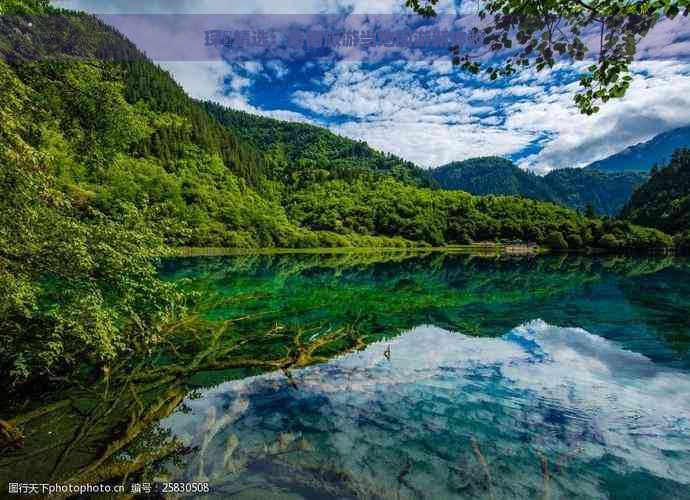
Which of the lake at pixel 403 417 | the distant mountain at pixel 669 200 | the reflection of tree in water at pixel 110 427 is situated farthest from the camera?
the distant mountain at pixel 669 200

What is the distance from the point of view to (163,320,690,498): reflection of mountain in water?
666cm

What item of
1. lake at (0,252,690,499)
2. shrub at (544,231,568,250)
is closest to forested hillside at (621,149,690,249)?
shrub at (544,231,568,250)

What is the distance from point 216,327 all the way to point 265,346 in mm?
2469

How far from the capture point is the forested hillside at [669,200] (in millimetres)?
151875

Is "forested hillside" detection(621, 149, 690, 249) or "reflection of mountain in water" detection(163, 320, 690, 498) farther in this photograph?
"forested hillside" detection(621, 149, 690, 249)

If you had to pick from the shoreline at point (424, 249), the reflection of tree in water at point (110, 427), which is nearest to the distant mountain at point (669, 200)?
the shoreline at point (424, 249)

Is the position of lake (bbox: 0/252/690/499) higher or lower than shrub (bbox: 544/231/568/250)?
higher

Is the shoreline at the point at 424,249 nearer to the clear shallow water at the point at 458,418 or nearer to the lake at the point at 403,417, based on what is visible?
the lake at the point at 403,417

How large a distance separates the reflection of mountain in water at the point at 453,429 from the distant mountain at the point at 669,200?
587 ft

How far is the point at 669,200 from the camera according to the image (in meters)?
173

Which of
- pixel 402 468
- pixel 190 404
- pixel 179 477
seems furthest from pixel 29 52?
pixel 402 468

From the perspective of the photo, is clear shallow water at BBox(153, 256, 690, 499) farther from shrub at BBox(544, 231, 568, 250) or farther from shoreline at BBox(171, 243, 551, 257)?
shrub at BBox(544, 231, 568, 250)

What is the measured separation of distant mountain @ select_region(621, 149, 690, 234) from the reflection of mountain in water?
587 ft

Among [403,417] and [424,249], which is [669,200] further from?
[403,417]
